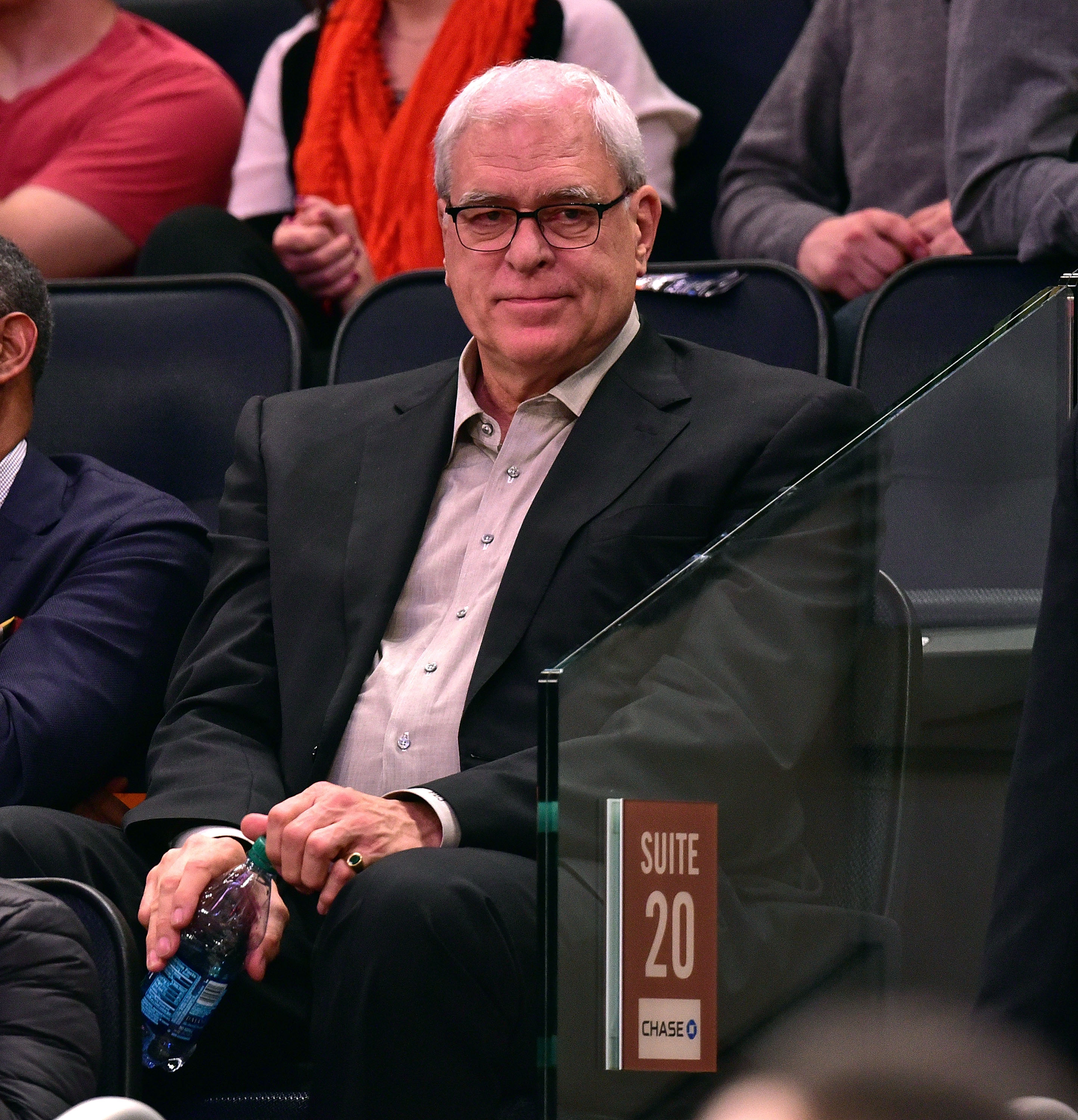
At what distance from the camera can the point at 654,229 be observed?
185 centimetres

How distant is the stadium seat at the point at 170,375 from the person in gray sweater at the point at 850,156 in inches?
26.9

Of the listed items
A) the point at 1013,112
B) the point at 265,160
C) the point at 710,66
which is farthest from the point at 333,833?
the point at 710,66

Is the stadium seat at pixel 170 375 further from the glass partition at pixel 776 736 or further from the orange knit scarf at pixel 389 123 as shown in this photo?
the glass partition at pixel 776 736

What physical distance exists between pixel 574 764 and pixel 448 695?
1.55ft

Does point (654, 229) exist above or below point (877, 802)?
above

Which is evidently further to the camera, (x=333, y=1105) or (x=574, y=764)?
(x=333, y=1105)

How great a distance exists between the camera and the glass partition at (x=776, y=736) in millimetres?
1115

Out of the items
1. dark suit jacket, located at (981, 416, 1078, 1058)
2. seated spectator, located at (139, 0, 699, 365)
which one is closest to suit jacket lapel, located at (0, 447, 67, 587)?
seated spectator, located at (139, 0, 699, 365)

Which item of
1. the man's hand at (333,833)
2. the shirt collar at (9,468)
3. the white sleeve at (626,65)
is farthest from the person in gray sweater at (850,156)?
the man's hand at (333,833)

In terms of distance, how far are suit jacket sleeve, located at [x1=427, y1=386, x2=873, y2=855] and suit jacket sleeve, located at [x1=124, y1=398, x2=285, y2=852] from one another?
0.21 metres

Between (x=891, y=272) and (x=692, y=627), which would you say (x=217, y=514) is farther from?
(x=692, y=627)

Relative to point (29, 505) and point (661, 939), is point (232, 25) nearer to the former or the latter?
point (29, 505)

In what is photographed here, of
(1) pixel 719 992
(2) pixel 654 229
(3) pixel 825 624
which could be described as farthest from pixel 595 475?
(1) pixel 719 992

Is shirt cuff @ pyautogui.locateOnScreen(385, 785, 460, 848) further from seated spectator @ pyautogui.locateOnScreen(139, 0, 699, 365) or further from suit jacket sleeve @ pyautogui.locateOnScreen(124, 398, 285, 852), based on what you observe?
seated spectator @ pyautogui.locateOnScreen(139, 0, 699, 365)
